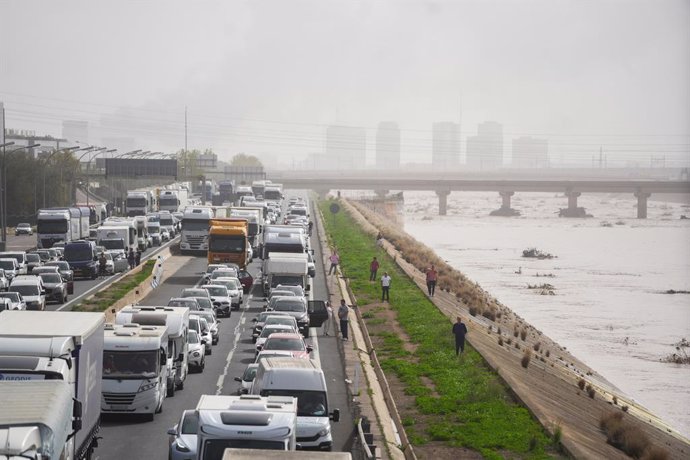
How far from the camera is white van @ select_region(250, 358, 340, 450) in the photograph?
23.9 meters

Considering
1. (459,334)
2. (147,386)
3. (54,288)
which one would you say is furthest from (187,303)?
(147,386)

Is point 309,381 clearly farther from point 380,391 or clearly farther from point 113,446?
point 380,391

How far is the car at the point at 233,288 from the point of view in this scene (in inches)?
2103

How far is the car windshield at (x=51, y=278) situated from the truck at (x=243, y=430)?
3845 centimetres

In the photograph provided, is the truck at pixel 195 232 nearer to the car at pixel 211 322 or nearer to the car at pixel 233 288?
the car at pixel 233 288

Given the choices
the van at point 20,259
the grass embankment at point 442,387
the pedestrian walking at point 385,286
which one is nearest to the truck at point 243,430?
the grass embankment at point 442,387

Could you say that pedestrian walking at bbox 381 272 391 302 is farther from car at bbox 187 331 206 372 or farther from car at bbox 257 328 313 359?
car at bbox 257 328 313 359

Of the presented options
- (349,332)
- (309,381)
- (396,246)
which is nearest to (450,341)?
(349,332)

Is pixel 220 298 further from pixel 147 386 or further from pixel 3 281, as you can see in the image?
pixel 147 386

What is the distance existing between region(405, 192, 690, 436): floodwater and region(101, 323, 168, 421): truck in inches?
872

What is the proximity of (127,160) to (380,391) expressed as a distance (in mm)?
121007

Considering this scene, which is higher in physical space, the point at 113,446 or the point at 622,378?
the point at 113,446

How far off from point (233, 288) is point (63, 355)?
113 feet

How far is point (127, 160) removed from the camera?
15112 cm
